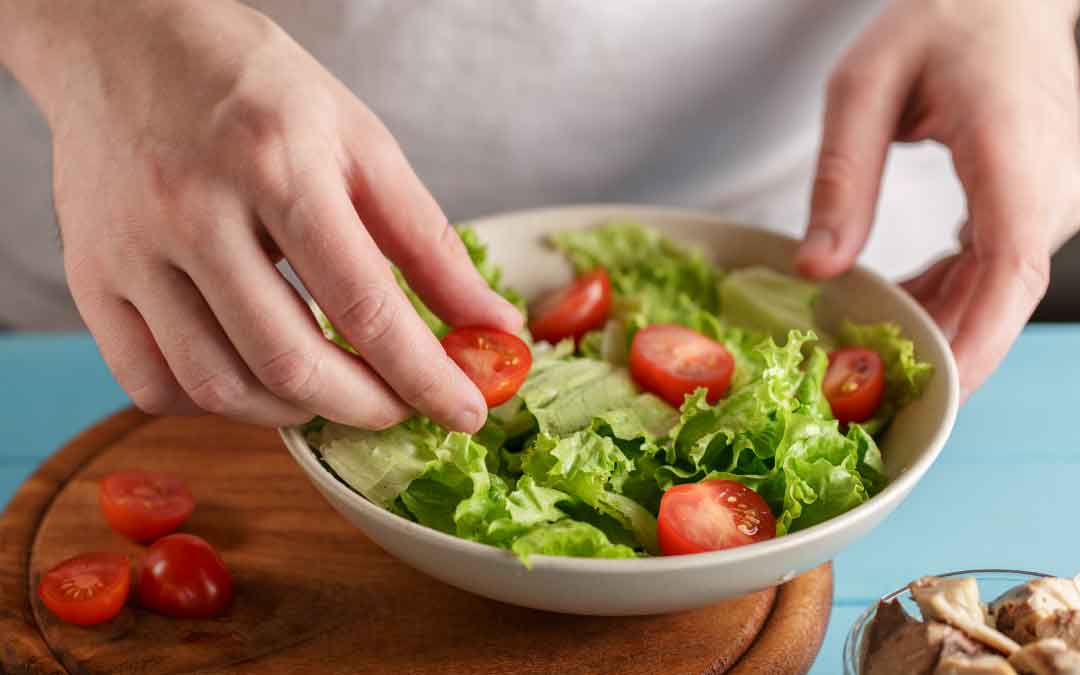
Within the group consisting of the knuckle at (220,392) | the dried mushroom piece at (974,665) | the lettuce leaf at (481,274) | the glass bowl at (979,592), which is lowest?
the glass bowl at (979,592)

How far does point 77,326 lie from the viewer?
2.85m

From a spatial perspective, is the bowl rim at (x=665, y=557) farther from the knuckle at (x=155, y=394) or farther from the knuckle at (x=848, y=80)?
the knuckle at (x=848, y=80)

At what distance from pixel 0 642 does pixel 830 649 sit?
3.92ft

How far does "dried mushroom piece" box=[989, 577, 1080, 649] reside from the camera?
139 cm

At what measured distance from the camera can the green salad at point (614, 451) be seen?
1.53 meters

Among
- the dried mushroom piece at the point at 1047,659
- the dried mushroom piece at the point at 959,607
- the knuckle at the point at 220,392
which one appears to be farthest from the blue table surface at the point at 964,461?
the knuckle at the point at 220,392

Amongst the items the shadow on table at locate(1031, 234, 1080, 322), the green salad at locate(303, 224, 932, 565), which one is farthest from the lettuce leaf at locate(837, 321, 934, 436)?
the shadow on table at locate(1031, 234, 1080, 322)

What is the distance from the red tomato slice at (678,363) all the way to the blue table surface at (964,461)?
15.2 inches

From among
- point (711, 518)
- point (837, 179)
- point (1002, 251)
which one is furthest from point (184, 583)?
point (1002, 251)

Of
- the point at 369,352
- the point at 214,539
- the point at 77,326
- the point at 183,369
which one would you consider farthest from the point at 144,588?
the point at 77,326

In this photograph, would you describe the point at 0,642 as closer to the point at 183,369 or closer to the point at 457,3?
the point at 183,369

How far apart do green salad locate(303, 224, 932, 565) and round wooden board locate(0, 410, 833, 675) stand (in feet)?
0.53

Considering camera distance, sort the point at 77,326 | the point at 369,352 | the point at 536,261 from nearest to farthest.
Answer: the point at 369,352
the point at 536,261
the point at 77,326

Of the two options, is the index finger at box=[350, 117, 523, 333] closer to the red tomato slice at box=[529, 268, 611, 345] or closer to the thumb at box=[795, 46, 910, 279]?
the red tomato slice at box=[529, 268, 611, 345]
